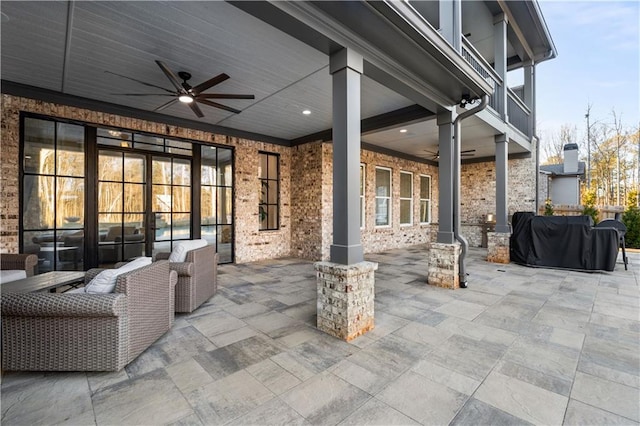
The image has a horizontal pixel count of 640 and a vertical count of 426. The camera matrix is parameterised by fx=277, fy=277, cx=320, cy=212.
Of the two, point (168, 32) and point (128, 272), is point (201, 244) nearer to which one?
point (128, 272)

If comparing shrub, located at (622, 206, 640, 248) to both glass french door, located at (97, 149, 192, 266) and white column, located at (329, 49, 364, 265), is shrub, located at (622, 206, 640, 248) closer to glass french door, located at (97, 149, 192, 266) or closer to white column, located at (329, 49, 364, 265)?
white column, located at (329, 49, 364, 265)

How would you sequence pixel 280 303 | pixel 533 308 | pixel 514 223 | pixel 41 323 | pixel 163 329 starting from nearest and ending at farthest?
pixel 41 323, pixel 163 329, pixel 533 308, pixel 280 303, pixel 514 223

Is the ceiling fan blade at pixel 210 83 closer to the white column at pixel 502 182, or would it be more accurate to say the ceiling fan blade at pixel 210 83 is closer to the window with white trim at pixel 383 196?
the window with white trim at pixel 383 196

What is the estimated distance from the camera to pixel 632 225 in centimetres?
819

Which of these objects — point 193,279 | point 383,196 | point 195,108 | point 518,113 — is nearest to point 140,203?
point 195,108

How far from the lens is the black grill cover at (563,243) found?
530 centimetres

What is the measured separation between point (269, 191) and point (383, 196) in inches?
140

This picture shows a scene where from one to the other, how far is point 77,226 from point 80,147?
4.31ft

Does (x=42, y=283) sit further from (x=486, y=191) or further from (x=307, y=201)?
(x=486, y=191)

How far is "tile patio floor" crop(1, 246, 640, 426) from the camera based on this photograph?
5.41ft

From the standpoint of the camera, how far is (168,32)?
2826 millimetres

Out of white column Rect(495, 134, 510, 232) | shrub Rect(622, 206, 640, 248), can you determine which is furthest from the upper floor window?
shrub Rect(622, 206, 640, 248)

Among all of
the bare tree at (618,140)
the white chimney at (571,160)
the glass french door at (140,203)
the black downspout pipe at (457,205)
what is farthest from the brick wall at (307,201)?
the bare tree at (618,140)

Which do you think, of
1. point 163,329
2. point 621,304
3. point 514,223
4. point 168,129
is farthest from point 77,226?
point 514,223
